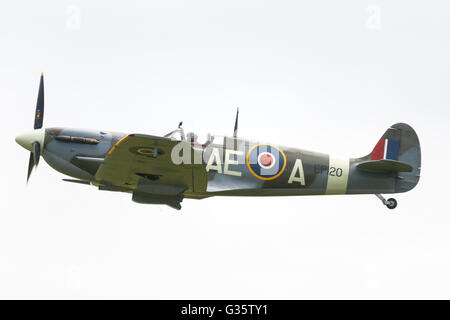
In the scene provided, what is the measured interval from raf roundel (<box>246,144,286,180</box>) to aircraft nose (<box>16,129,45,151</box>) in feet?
13.8

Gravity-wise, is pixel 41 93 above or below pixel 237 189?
above

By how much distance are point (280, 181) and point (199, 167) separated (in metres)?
2.04

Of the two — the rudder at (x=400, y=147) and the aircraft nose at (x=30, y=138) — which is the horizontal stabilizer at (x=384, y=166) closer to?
the rudder at (x=400, y=147)

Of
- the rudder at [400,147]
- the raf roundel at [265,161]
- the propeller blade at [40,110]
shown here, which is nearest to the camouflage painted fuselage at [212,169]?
the raf roundel at [265,161]

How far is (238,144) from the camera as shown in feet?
45.5

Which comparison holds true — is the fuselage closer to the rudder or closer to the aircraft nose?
the aircraft nose

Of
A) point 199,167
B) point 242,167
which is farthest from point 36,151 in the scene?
point 242,167

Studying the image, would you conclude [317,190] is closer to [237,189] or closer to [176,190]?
[237,189]

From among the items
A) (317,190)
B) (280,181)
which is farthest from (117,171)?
(317,190)

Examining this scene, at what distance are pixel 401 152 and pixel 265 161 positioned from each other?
11.1ft

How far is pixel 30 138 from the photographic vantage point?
13508 mm

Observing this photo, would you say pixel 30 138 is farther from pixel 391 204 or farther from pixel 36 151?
pixel 391 204

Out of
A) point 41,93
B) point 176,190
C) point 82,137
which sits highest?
point 41,93

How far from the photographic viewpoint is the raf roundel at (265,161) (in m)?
14.0
